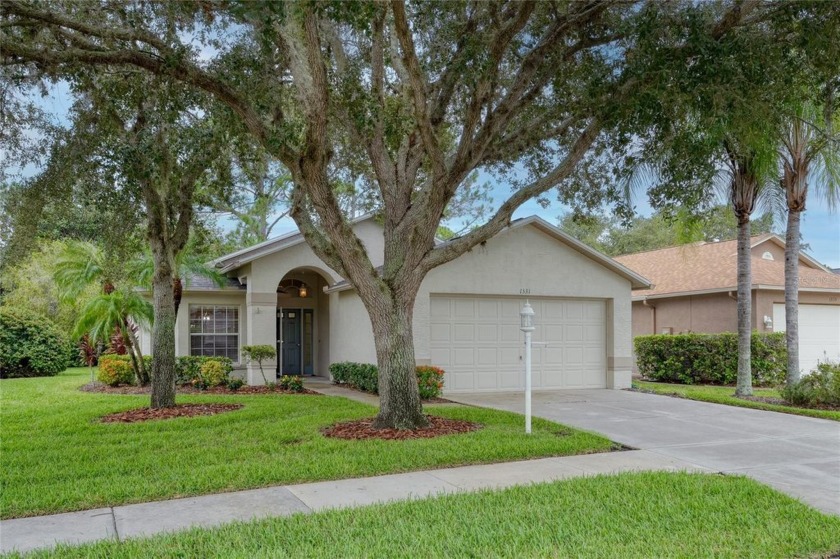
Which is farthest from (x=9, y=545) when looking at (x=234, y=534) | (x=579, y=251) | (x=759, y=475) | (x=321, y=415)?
(x=579, y=251)

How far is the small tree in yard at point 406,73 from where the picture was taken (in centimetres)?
789

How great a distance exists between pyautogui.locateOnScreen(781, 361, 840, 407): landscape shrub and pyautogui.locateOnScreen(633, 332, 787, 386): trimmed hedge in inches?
183

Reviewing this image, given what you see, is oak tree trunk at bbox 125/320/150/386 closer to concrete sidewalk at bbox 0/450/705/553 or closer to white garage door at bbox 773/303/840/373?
concrete sidewalk at bbox 0/450/705/553

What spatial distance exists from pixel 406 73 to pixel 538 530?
713 centimetres

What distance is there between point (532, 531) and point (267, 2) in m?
5.00

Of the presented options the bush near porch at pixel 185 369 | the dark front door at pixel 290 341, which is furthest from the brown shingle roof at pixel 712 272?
the bush near porch at pixel 185 369

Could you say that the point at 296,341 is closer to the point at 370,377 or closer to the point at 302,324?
the point at 302,324

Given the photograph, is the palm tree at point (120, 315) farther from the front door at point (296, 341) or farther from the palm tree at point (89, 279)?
the front door at point (296, 341)

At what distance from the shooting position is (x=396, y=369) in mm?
9164

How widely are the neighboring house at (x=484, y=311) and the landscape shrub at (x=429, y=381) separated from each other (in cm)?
77

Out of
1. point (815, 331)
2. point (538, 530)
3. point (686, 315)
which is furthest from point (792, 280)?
point (538, 530)

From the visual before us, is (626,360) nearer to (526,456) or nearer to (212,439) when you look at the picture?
(526,456)

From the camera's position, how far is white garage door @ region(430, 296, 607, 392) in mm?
14242

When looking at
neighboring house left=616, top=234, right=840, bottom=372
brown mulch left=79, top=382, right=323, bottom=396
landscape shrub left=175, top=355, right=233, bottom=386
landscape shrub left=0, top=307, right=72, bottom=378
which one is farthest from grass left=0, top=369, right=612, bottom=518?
neighboring house left=616, top=234, right=840, bottom=372
